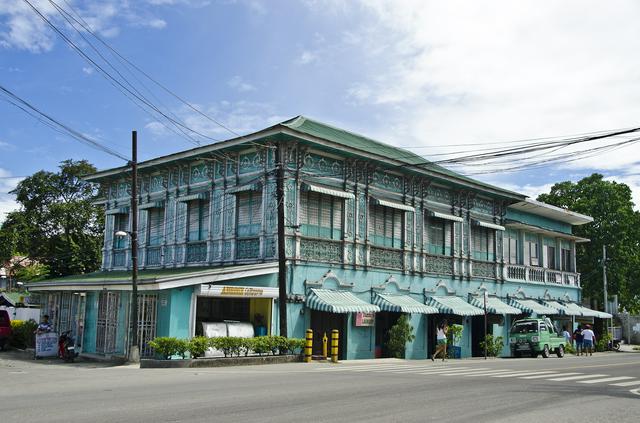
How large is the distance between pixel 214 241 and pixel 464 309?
12200 mm

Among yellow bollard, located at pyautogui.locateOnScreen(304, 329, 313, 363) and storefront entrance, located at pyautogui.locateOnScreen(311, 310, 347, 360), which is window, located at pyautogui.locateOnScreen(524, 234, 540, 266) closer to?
storefront entrance, located at pyautogui.locateOnScreen(311, 310, 347, 360)

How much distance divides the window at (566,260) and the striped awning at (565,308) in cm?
290

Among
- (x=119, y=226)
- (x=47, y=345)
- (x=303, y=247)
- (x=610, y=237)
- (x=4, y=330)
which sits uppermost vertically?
(x=610, y=237)

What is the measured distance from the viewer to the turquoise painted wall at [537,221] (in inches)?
1537

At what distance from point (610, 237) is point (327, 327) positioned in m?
36.8

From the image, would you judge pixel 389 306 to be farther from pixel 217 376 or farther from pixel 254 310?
pixel 217 376

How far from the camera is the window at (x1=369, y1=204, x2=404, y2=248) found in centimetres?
2928

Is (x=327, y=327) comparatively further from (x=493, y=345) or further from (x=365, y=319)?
(x=493, y=345)

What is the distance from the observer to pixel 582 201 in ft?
182

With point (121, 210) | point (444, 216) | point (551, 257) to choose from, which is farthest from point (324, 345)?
point (551, 257)

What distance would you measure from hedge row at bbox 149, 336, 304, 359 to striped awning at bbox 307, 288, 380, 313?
1797mm

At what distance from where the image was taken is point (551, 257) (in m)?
43.3

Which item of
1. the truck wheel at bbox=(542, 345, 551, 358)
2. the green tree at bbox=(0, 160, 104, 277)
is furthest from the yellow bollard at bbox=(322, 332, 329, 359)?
the green tree at bbox=(0, 160, 104, 277)

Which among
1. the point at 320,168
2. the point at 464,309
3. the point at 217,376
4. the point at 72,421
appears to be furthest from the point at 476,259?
the point at 72,421
